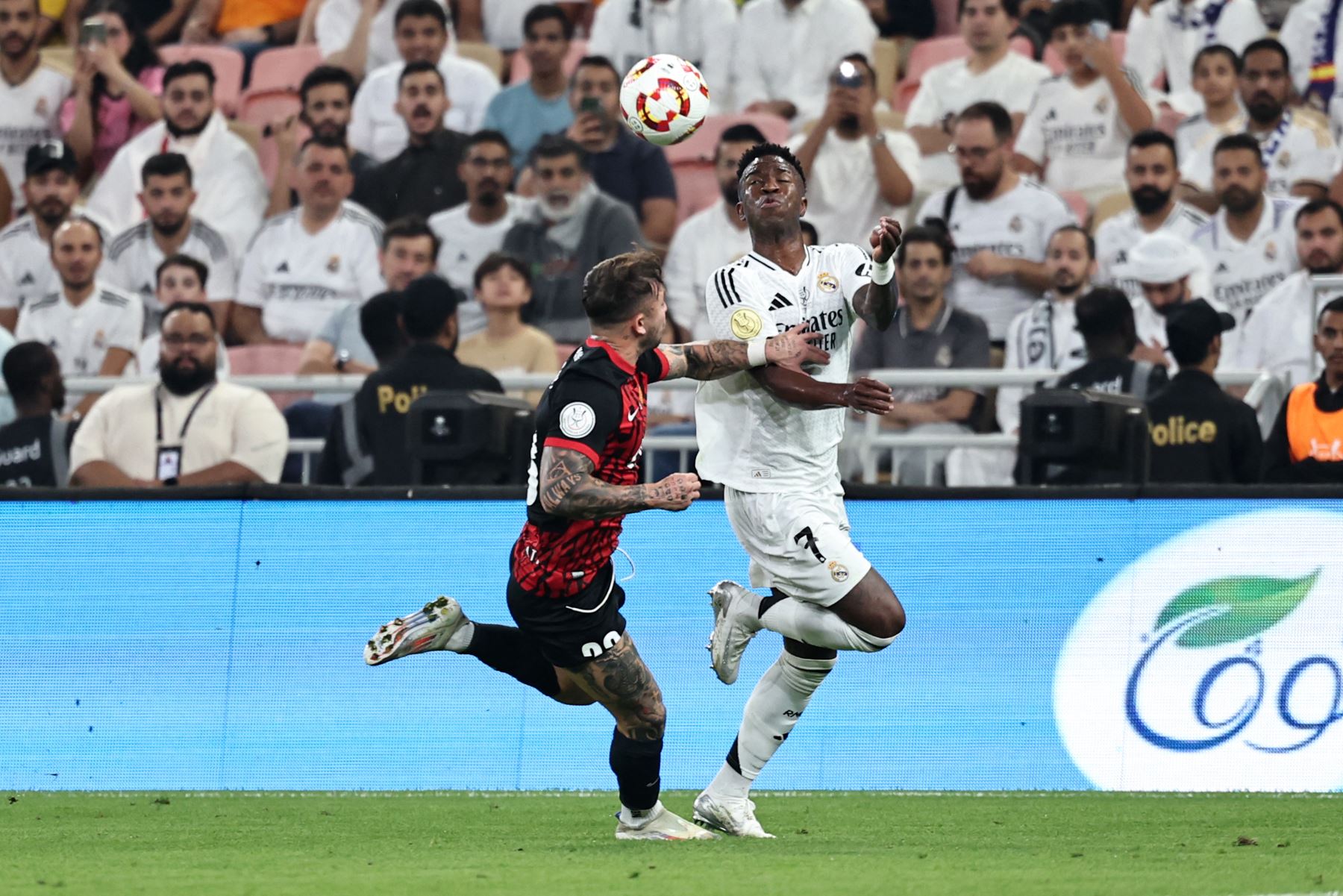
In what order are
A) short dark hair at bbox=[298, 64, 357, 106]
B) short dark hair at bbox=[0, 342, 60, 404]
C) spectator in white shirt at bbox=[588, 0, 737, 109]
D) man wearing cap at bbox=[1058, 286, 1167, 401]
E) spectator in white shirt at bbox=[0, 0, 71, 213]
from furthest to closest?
spectator in white shirt at bbox=[0, 0, 71, 213] → spectator in white shirt at bbox=[588, 0, 737, 109] → short dark hair at bbox=[298, 64, 357, 106] → short dark hair at bbox=[0, 342, 60, 404] → man wearing cap at bbox=[1058, 286, 1167, 401]

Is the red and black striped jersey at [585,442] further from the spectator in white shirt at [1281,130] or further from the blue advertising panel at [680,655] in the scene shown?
the spectator in white shirt at [1281,130]

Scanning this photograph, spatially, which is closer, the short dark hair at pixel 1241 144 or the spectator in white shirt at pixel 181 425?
the spectator in white shirt at pixel 181 425

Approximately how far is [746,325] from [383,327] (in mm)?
4941

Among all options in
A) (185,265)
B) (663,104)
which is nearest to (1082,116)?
(185,265)

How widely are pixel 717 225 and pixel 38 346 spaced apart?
4610 millimetres

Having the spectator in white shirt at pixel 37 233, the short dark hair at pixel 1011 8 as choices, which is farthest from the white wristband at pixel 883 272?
the spectator in white shirt at pixel 37 233

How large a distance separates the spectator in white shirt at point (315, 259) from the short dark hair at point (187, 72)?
1.46 m

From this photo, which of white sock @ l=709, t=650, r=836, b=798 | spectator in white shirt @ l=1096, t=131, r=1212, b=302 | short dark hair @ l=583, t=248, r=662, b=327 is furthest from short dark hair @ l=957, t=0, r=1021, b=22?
short dark hair @ l=583, t=248, r=662, b=327

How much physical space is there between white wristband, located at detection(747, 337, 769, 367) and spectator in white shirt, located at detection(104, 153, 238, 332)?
7.81 meters

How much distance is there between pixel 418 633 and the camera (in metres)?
7.14

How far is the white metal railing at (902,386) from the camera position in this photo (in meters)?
10.8

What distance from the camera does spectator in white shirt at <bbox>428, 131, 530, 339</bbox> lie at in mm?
13414

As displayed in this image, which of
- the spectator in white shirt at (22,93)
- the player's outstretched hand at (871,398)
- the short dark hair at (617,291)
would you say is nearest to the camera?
the short dark hair at (617,291)

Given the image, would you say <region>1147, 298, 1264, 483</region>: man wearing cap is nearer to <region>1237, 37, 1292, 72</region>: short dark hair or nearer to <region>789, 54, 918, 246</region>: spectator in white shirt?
<region>789, 54, 918, 246</region>: spectator in white shirt
